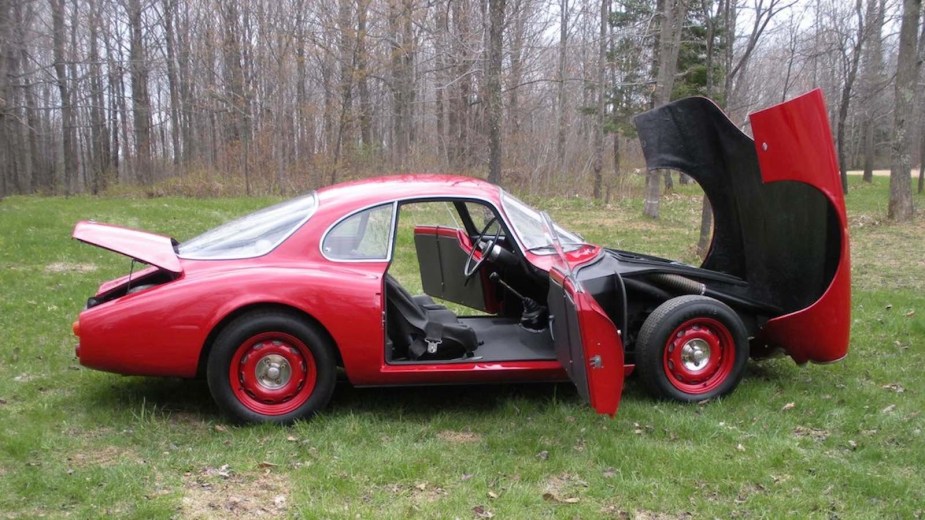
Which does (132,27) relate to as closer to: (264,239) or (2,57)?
(2,57)

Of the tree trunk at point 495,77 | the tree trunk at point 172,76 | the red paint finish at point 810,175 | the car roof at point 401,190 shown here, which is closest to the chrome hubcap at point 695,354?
the red paint finish at point 810,175

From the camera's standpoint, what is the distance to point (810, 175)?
488 centimetres

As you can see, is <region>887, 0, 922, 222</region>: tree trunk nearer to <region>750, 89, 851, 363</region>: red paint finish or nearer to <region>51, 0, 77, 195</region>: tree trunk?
<region>750, 89, 851, 363</region>: red paint finish

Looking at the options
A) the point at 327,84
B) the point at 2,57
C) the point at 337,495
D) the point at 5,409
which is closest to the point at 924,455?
the point at 337,495

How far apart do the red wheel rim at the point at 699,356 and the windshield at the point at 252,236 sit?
2.67m

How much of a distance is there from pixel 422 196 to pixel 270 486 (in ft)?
7.02

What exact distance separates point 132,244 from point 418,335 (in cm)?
192

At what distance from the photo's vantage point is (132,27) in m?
28.8

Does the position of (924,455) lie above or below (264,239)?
below

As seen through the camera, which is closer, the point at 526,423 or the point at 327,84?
the point at 526,423

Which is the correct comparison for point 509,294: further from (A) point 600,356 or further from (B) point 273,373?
(B) point 273,373

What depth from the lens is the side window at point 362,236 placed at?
4.79 metres

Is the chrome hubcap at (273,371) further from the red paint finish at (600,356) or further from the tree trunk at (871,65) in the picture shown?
the tree trunk at (871,65)

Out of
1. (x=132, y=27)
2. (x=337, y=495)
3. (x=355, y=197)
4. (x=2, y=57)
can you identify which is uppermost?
(x=132, y=27)
